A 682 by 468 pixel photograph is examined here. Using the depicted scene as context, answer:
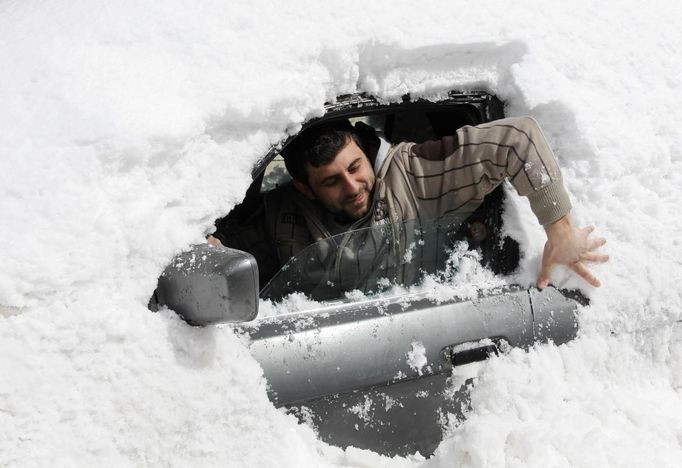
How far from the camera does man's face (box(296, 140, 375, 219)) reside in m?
2.46

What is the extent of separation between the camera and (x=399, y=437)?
1787mm

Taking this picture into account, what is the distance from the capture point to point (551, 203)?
2.00 m

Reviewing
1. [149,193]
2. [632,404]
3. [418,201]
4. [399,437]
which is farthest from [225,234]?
[632,404]

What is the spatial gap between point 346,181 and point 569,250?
873 mm

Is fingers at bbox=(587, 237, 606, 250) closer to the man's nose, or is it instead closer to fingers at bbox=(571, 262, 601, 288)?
fingers at bbox=(571, 262, 601, 288)

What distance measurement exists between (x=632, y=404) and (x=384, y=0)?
1.41 m

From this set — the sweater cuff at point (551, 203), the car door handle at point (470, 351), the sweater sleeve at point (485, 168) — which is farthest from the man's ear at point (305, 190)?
the car door handle at point (470, 351)

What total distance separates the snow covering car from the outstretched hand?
0.07 metres

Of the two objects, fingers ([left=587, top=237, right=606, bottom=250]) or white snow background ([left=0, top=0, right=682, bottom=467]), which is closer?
white snow background ([left=0, top=0, right=682, bottom=467])

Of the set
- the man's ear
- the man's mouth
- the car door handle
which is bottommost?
the man's ear

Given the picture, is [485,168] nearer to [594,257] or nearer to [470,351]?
[594,257]

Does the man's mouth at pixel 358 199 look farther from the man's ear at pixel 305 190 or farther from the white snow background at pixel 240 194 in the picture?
the white snow background at pixel 240 194

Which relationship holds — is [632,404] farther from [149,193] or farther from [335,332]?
[149,193]

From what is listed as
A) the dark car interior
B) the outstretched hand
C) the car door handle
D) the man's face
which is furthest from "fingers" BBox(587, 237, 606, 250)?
the man's face
